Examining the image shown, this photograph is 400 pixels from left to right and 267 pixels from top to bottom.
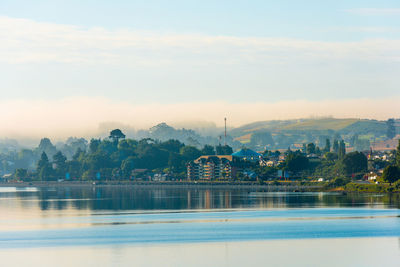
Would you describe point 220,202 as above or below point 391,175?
below

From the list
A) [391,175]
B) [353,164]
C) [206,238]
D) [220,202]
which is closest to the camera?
[206,238]

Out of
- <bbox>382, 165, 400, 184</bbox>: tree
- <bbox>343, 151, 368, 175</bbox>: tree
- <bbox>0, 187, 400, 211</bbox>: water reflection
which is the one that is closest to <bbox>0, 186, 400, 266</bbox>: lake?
<bbox>0, 187, 400, 211</bbox>: water reflection

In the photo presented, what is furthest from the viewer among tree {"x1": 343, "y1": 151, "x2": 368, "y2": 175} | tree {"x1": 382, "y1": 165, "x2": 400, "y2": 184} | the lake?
tree {"x1": 343, "y1": 151, "x2": 368, "y2": 175}

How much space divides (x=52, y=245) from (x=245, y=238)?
54.5ft

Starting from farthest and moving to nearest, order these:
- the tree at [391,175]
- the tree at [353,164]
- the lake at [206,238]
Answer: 1. the tree at [353,164]
2. the tree at [391,175]
3. the lake at [206,238]

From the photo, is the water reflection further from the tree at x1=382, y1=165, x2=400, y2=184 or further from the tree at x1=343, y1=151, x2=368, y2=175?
the tree at x1=343, y1=151, x2=368, y2=175

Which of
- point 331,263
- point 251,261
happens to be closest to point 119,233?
point 251,261

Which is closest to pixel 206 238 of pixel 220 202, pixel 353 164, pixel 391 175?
pixel 220 202

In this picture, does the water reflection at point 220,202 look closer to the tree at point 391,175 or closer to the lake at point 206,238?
the tree at point 391,175

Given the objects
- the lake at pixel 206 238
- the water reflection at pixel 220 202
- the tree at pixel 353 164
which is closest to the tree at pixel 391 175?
the water reflection at pixel 220 202

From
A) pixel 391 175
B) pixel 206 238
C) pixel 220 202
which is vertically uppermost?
pixel 391 175

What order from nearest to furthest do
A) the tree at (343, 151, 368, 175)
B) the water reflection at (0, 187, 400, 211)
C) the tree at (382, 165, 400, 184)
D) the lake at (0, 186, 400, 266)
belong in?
1. the lake at (0, 186, 400, 266)
2. the water reflection at (0, 187, 400, 211)
3. the tree at (382, 165, 400, 184)
4. the tree at (343, 151, 368, 175)

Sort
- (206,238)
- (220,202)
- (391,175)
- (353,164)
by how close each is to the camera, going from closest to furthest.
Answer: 1. (206,238)
2. (220,202)
3. (391,175)
4. (353,164)

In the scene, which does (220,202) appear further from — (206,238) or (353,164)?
(353,164)
